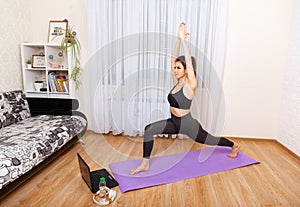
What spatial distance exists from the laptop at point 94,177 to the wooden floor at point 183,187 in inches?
2.3

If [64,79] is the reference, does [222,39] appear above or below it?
above

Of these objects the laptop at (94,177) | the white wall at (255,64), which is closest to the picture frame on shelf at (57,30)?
the laptop at (94,177)

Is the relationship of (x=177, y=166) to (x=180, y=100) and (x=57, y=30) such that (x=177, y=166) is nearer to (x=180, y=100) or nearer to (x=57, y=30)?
(x=180, y=100)

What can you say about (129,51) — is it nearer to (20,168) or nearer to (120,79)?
(120,79)

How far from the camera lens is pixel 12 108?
2588mm

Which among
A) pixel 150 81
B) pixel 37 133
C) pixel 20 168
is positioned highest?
pixel 150 81

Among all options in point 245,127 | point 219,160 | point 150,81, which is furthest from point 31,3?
point 245,127

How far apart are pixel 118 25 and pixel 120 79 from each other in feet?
2.33

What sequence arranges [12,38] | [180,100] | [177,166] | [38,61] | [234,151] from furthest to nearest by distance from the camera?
[38,61]
[12,38]
[234,151]
[177,166]
[180,100]

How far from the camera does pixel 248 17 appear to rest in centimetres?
292

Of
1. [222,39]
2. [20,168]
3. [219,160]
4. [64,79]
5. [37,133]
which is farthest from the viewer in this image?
[64,79]

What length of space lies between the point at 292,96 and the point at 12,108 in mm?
3313

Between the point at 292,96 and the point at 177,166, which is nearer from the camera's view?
the point at 177,166

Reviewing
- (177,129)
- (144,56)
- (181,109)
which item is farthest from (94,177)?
(144,56)
